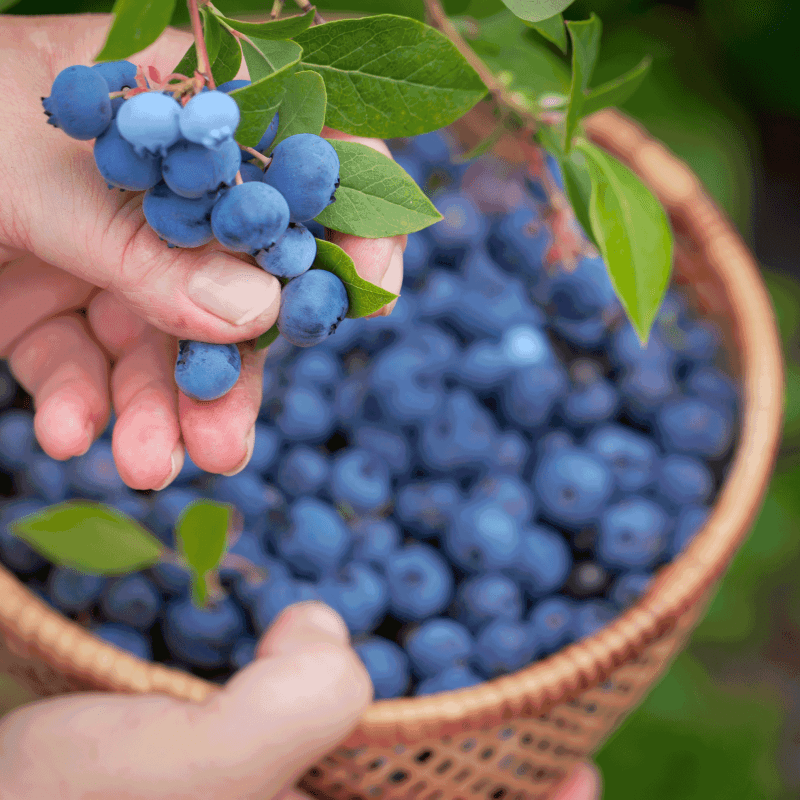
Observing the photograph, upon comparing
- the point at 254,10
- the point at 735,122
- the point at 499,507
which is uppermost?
the point at 254,10

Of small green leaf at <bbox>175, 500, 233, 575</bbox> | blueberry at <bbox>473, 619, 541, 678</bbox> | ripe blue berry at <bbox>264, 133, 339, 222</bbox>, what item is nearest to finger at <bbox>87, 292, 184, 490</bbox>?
small green leaf at <bbox>175, 500, 233, 575</bbox>

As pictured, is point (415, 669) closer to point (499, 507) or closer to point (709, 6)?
point (499, 507)

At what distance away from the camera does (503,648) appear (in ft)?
2.53

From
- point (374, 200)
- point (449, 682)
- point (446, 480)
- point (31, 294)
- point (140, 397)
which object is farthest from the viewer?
point (446, 480)

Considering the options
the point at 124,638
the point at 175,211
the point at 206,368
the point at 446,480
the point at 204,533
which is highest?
the point at 175,211

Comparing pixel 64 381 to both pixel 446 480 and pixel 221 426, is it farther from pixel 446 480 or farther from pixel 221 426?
pixel 446 480

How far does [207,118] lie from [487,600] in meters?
0.61

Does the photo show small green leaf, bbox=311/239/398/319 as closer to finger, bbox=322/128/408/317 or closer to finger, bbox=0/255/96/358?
finger, bbox=322/128/408/317

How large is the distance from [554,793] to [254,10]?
1171mm

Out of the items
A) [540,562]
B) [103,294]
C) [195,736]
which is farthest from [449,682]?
[103,294]

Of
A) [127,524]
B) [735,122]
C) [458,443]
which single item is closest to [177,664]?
[127,524]

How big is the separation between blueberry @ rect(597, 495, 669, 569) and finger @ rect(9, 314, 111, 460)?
0.54 meters

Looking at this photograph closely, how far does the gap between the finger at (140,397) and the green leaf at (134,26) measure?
0.81ft

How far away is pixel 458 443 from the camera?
83 centimetres
